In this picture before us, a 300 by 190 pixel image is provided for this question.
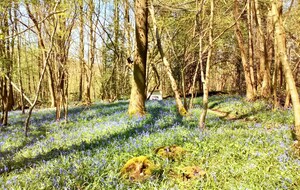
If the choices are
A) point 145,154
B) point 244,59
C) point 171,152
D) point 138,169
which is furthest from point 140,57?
point 244,59

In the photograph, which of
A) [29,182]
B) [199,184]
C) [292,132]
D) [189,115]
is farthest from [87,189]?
[189,115]

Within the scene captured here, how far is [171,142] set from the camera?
716 centimetres

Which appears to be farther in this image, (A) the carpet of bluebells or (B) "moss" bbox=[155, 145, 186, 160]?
(B) "moss" bbox=[155, 145, 186, 160]

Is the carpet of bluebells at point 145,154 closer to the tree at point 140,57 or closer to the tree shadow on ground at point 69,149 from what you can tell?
the tree shadow on ground at point 69,149

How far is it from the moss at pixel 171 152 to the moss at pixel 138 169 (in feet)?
2.20

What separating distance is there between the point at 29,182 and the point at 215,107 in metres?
12.3

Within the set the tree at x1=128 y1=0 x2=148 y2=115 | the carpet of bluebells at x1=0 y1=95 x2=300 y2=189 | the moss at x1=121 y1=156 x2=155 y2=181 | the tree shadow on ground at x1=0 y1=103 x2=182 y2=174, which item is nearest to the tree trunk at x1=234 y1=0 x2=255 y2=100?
the carpet of bluebells at x1=0 y1=95 x2=300 y2=189

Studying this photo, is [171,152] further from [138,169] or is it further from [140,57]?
[140,57]

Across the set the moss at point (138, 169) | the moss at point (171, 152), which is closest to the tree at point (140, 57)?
the moss at point (171, 152)

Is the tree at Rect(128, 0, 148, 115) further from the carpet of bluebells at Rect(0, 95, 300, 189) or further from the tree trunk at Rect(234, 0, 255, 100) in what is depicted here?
the tree trunk at Rect(234, 0, 255, 100)

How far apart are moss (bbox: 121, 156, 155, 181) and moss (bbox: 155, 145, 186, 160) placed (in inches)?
26.4

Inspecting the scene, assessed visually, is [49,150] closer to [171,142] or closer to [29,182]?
[29,182]

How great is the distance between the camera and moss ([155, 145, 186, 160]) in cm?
626

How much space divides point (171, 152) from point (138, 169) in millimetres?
1169
